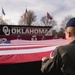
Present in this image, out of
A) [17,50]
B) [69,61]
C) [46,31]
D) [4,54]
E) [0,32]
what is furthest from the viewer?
[46,31]

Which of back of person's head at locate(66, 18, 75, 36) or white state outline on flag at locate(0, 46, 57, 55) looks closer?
back of person's head at locate(66, 18, 75, 36)

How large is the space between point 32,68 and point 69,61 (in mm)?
3561

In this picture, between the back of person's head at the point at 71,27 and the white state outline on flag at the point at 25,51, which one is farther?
the white state outline on flag at the point at 25,51

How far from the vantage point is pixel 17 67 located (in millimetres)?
6016

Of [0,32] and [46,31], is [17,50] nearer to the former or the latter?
[0,32]

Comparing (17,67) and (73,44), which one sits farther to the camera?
(17,67)

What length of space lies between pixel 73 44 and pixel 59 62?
22 cm

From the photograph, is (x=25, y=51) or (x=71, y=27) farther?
(x=25, y=51)

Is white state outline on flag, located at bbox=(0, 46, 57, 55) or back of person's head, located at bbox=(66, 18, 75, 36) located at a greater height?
back of person's head, located at bbox=(66, 18, 75, 36)

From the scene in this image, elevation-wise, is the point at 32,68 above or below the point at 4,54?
below

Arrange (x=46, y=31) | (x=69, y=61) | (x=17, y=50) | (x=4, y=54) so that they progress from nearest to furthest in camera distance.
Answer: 1. (x=69, y=61)
2. (x=4, y=54)
3. (x=17, y=50)
4. (x=46, y=31)

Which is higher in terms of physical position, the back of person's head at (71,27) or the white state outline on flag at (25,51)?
the back of person's head at (71,27)

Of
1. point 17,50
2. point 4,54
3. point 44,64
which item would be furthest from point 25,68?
point 44,64

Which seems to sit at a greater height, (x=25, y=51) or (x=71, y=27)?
(x=71, y=27)
